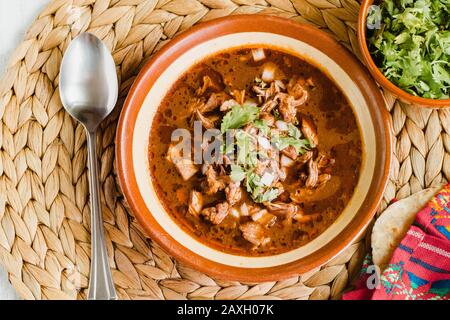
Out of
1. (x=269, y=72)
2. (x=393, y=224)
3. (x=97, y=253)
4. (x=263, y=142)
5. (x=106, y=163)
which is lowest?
(x=393, y=224)

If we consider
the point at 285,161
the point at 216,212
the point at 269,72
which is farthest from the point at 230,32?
the point at 216,212

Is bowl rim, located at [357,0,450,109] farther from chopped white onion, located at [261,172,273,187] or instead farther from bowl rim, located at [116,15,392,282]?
chopped white onion, located at [261,172,273,187]

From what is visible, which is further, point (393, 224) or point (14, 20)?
point (14, 20)

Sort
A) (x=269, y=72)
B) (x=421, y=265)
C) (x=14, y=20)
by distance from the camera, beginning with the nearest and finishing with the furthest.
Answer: (x=421, y=265)
(x=269, y=72)
(x=14, y=20)

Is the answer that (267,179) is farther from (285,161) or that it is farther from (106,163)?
(106,163)

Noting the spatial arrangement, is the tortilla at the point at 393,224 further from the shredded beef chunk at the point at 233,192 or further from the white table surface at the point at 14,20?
the white table surface at the point at 14,20

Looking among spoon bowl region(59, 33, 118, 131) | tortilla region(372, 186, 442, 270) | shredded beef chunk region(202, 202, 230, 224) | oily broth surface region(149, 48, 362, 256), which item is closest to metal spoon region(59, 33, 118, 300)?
spoon bowl region(59, 33, 118, 131)

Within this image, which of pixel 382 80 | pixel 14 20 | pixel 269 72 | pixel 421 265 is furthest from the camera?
pixel 14 20
